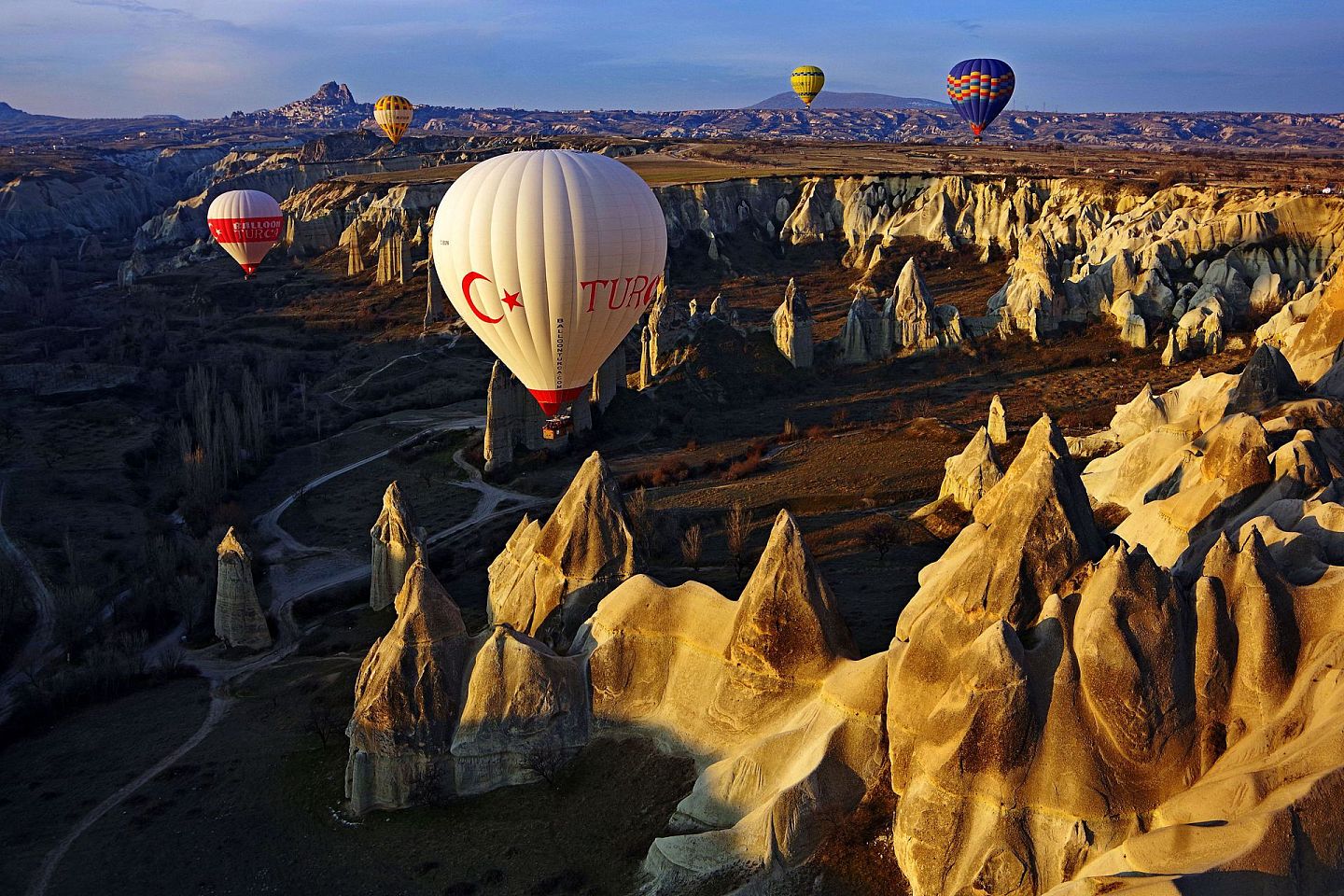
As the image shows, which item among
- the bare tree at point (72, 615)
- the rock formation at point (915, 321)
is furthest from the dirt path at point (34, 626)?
the rock formation at point (915, 321)

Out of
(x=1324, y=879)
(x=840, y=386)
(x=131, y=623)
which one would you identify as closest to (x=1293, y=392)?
(x=1324, y=879)

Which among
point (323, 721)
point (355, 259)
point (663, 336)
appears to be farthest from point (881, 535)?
point (355, 259)

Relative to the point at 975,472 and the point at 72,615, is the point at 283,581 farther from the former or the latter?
the point at 975,472

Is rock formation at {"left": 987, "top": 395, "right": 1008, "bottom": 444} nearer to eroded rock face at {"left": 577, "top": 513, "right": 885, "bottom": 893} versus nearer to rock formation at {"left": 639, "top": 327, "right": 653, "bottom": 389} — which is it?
eroded rock face at {"left": 577, "top": 513, "right": 885, "bottom": 893}

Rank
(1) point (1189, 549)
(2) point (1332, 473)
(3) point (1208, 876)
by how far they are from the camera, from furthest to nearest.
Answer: (2) point (1332, 473), (1) point (1189, 549), (3) point (1208, 876)

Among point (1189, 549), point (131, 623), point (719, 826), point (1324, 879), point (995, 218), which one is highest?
point (995, 218)

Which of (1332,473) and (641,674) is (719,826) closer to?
(641,674)

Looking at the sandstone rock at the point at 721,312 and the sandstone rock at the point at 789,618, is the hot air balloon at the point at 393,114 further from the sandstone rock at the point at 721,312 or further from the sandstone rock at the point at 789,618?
the sandstone rock at the point at 789,618

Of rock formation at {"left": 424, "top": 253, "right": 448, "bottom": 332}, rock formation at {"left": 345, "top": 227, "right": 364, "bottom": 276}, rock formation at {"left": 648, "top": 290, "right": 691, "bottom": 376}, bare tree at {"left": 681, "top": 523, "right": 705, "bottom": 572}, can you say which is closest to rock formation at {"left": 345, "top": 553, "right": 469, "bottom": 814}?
bare tree at {"left": 681, "top": 523, "right": 705, "bottom": 572}
